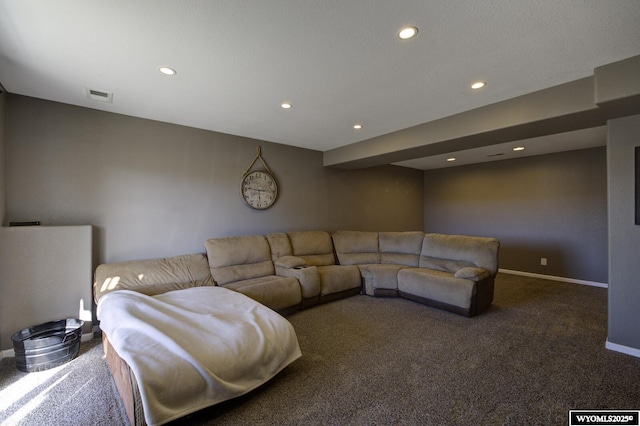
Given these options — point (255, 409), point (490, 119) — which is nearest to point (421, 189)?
point (490, 119)

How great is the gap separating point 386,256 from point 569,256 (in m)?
3.32

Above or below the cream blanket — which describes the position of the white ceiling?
above

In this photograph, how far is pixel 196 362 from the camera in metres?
1.63

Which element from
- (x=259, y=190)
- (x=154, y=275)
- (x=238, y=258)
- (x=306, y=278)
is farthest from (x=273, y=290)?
(x=259, y=190)

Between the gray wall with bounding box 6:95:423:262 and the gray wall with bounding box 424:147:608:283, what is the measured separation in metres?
3.68

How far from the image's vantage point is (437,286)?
3.62m

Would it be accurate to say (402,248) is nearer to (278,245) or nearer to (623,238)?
(278,245)

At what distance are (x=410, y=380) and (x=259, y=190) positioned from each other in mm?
3227

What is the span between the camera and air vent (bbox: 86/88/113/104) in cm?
263

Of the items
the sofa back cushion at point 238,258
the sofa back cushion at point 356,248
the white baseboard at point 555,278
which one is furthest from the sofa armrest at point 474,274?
the white baseboard at point 555,278

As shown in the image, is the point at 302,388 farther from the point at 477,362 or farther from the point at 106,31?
the point at 106,31

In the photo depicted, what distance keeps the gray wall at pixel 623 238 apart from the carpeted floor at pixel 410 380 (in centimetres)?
26

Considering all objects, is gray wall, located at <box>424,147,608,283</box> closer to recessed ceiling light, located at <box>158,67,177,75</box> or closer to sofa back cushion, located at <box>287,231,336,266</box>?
sofa back cushion, located at <box>287,231,336,266</box>

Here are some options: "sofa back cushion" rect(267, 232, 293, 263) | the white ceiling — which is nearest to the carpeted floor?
"sofa back cushion" rect(267, 232, 293, 263)
